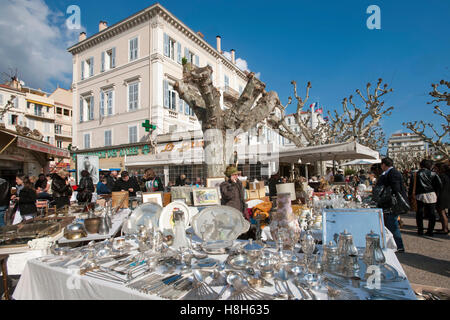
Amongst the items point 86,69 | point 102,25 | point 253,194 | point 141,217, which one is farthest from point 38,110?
point 141,217

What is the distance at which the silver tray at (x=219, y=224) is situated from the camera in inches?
79.5

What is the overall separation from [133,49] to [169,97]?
184 inches

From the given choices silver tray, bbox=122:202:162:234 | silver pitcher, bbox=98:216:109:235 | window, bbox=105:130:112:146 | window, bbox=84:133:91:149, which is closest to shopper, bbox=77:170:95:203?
silver pitcher, bbox=98:216:109:235

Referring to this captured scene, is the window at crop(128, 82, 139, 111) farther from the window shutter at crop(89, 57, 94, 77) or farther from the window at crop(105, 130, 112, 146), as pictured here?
the window shutter at crop(89, 57, 94, 77)

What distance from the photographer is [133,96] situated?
53.5 ft

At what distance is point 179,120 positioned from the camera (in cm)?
1680

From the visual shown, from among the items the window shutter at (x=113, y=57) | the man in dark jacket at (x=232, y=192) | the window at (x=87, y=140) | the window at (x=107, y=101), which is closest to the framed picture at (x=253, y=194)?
the man in dark jacket at (x=232, y=192)

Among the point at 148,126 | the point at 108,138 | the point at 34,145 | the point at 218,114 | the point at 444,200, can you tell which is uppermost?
the point at 148,126

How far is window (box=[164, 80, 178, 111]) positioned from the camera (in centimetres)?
1577

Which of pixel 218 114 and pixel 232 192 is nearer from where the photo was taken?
pixel 232 192

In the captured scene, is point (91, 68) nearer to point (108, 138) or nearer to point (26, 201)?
point (108, 138)

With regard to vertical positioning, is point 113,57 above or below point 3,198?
above

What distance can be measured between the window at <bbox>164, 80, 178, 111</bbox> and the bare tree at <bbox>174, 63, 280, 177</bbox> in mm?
10056
